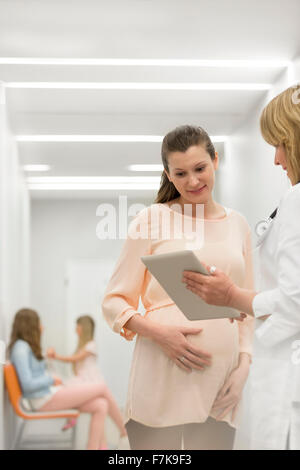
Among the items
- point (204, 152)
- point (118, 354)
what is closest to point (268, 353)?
point (204, 152)

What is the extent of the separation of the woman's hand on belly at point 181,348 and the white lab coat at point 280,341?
0.76ft

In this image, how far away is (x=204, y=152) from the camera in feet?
4.91

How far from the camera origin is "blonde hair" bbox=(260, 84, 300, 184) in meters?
1.21

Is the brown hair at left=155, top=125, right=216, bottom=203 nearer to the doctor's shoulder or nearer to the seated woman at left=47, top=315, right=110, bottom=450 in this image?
the doctor's shoulder

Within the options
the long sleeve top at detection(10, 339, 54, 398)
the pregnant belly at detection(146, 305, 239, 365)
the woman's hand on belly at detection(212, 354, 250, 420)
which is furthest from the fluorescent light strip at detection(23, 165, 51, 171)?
the woman's hand on belly at detection(212, 354, 250, 420)

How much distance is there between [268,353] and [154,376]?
373 millimetres

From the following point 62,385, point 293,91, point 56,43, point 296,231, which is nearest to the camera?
point 296,231

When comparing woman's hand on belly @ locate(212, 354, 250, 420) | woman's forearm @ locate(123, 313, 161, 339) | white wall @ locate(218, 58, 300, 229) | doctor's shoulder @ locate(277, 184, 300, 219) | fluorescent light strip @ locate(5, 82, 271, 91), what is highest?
fluorescent light strip @ locate(5, 82, 271, 91)

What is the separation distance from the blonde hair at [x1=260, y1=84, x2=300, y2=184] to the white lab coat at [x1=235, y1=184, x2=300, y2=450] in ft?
0.27

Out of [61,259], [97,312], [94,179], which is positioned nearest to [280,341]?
[94,179]

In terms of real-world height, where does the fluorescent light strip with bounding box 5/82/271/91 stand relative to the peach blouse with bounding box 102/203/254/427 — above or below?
above

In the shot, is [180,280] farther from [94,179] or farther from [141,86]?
[94,179]

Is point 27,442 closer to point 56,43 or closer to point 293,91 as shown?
point 56,43

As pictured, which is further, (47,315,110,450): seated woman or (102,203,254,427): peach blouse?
(47,315,110,450): seated woman
